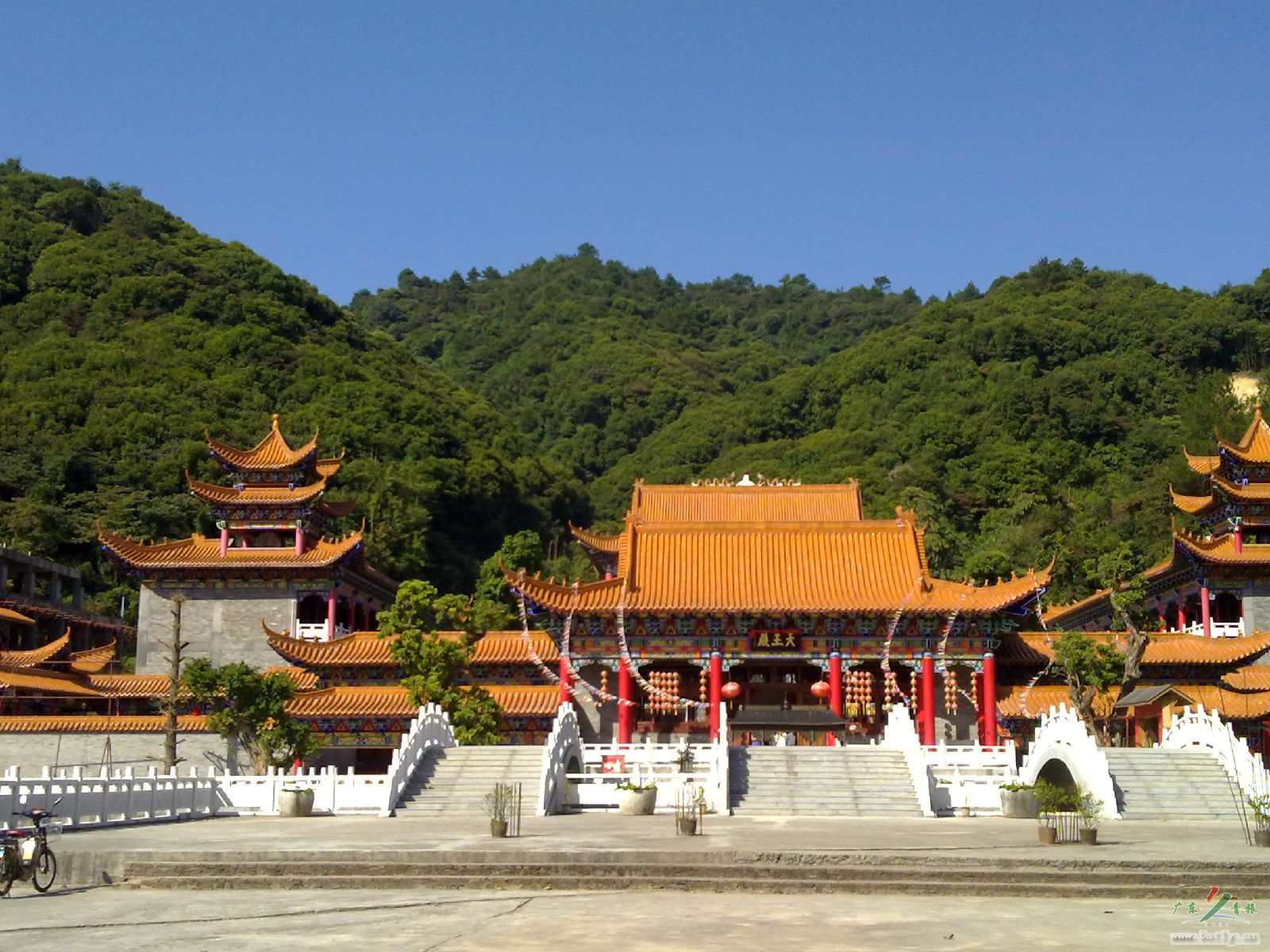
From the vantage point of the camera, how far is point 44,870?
51.8 ft

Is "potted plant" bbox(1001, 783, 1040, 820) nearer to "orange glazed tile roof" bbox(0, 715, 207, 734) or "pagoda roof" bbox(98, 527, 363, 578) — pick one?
"orange glazed tile roof" bbox(0, 715, 207, 734)

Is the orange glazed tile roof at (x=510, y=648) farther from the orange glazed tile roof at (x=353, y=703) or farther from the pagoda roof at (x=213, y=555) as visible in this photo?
the pagoda roof at (x=213, y=555)

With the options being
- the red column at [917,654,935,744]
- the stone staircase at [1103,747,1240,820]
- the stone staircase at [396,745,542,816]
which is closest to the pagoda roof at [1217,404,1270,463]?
the red column at [917,654,935,744]

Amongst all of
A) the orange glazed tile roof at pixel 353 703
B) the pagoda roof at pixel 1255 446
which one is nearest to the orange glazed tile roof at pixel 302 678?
the orange glazed tile roof at pixel 353 703

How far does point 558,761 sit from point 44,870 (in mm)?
12052

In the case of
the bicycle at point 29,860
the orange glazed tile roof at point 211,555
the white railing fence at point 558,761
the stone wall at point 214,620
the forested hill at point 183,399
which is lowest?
the bicycle at point 29,860

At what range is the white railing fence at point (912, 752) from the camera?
25.8 metres

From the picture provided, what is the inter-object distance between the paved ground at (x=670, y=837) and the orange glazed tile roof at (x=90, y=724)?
41.4 ft

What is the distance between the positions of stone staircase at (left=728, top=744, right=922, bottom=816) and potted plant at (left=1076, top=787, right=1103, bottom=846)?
141 inches

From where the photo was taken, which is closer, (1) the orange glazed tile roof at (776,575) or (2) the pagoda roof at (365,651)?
(1) the orange glazed tile roof at (776,575)

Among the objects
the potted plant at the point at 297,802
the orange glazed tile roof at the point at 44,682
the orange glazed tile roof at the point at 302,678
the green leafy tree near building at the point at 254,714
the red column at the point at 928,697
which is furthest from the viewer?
the orange glazed tile roof at the point at 44,682

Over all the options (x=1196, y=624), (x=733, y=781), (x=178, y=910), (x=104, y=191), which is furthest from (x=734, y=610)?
(x=104, y=191)

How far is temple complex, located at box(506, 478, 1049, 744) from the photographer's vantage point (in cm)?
3700

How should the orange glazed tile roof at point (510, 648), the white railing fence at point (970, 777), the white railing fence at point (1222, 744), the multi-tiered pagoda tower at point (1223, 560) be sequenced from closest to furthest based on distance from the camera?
the white railing fence at point (1222, 744) → the white railing fence at point (970, 777) → the orange glazed tile roof at point (510, 648) → the multi-tiered pagoda tower at point (1223, 560)
